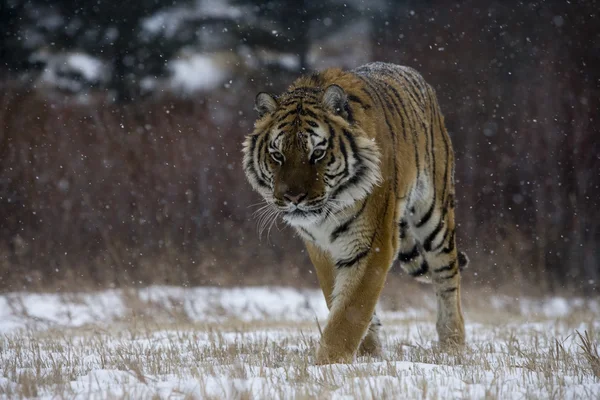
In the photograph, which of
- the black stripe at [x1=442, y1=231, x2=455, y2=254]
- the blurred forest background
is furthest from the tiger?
the blurred forest background

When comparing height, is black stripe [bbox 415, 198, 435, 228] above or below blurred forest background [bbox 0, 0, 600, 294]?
below

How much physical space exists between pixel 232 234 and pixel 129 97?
355 cm

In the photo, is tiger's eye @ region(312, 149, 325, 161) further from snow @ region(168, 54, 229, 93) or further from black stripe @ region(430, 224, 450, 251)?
snow @ region(168, 54, 229, 93)

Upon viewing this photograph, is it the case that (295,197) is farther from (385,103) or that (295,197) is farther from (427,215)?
(427,215)

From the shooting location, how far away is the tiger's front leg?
4.03m

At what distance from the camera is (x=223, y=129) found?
13.4 m

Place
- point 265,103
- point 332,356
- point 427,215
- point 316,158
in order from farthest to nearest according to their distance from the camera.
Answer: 1. point 427,215
2. point 265,103
3. point 316,158
4. point 332,356

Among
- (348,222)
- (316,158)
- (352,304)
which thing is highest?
(316,158)

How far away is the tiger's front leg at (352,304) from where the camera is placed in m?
4.03

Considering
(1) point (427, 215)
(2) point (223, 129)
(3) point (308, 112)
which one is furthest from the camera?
(2) point (223, 129)

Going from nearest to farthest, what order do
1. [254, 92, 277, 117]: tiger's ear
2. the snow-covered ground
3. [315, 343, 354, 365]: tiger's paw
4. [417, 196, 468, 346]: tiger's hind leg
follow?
the snow-covered ground, [315, 343, 354, 365]: tiger's paw, [254, 92, 277, 117]: tiger's ear, [417, 196, 468, 346]: tiger's hind leg

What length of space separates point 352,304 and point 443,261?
1810 mm

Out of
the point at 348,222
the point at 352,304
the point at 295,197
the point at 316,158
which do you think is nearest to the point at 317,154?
the point at 316,158

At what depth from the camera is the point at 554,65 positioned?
13.3m
